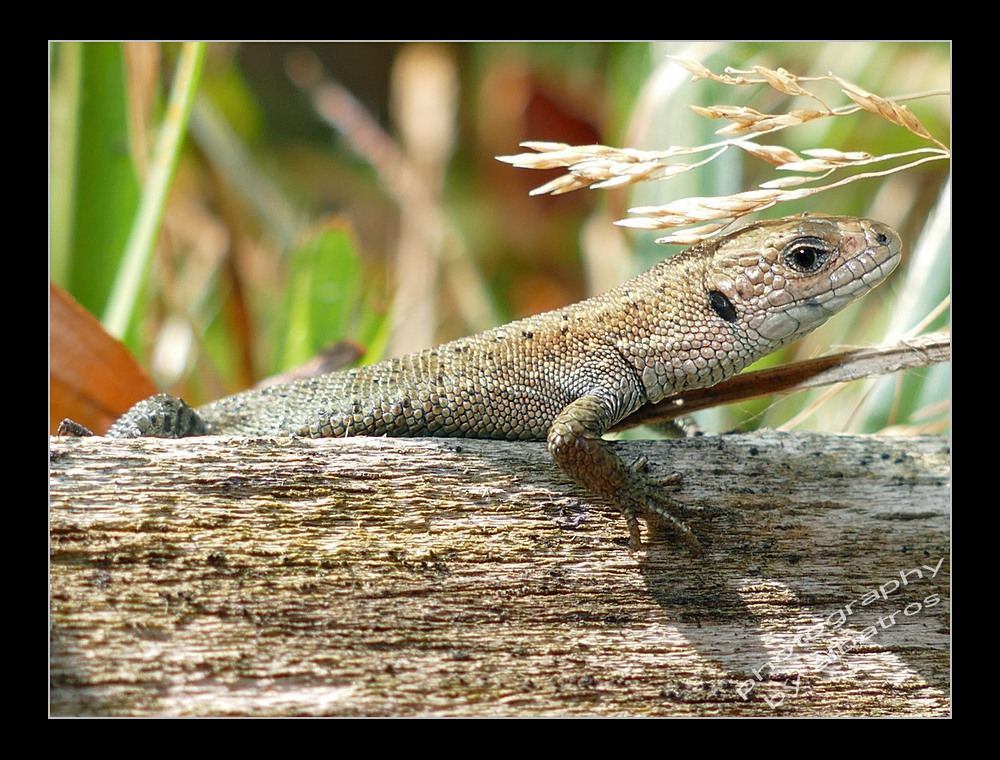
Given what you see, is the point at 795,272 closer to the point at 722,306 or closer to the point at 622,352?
the point at 722,306

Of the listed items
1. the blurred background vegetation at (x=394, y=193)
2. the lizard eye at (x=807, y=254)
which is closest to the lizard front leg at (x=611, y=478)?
the blurred background vegetation at (x=394, y=193)

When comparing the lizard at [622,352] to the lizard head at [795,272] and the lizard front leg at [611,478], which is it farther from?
the lizard front leg at [611,478]

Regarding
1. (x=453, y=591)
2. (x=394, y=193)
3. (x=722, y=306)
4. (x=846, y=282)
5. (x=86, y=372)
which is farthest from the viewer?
(x=394, y=193)

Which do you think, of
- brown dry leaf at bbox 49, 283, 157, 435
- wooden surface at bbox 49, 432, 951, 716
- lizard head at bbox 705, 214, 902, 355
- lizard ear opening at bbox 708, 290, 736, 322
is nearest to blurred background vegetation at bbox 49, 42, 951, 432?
brown dry leaf at bbox 49, 283, 157, 435

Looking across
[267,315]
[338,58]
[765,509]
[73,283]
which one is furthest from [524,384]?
[338,58]

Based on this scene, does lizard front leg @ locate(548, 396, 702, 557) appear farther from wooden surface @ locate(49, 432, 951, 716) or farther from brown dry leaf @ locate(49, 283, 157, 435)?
brown dry leaf @ locate(49, 283, 157, 435)

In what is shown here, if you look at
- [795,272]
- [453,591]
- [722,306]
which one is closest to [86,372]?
[453,591]
